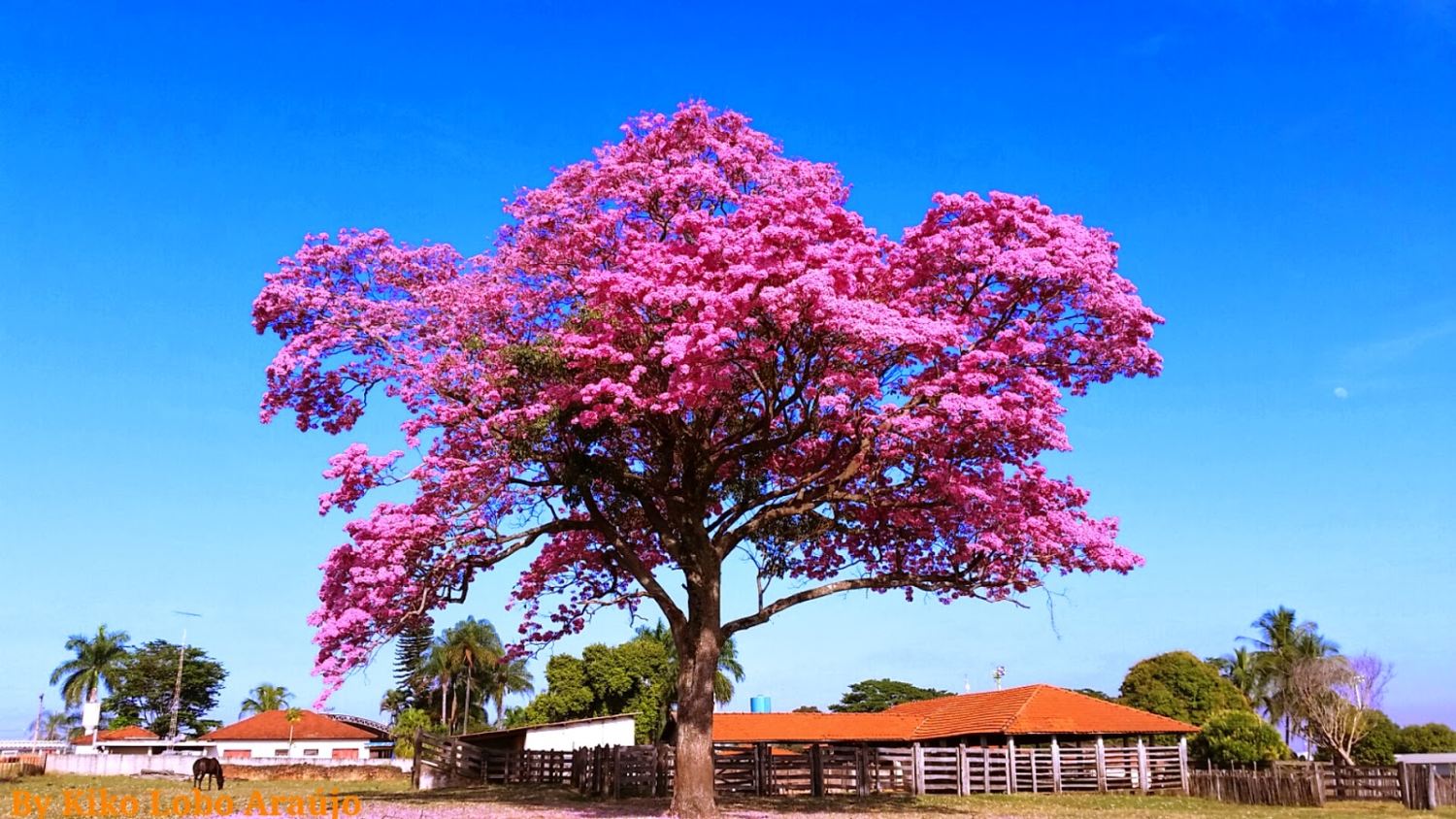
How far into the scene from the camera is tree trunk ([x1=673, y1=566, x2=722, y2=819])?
2288cm

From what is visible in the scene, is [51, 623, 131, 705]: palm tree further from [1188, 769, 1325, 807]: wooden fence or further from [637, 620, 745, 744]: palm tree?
[1188, 769, 1325, 807]: wooden fence

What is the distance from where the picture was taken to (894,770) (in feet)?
118

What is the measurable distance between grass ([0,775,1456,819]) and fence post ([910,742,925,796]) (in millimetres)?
Result: 1907

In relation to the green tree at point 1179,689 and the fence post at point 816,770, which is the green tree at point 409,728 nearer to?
the green tree at point 1179,689

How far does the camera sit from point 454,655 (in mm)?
87125

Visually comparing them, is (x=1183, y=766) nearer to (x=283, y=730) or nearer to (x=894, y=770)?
(x=894, y=770)

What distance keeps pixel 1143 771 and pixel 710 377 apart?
28315 mm

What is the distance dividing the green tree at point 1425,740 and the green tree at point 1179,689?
893 centimetres

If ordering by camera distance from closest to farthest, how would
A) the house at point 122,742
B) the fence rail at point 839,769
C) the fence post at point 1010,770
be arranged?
1. the fence rail at point 839,769
2. the fence post at point 1010,770
3. the house at point 122,742

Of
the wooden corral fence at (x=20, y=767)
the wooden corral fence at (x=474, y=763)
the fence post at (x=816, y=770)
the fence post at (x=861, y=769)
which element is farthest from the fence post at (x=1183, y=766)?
the wooden corral fence at (x=20, y=767)

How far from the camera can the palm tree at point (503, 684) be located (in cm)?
9106

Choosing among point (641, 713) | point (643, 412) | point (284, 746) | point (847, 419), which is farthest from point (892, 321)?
point (284, 746)

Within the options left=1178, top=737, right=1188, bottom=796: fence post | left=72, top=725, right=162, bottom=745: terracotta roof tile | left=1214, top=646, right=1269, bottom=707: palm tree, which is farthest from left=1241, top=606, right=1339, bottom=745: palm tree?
left=72, top=725, right=162, bottom=745: terracotta roof tile

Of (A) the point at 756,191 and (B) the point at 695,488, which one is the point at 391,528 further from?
(A) the point at 756,191
